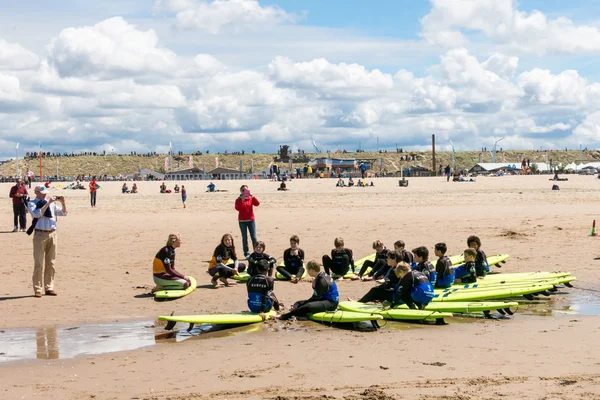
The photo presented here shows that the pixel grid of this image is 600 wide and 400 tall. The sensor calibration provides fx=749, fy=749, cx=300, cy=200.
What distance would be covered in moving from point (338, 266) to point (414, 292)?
391 cm

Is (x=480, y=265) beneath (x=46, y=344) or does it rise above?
above

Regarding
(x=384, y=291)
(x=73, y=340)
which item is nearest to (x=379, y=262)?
(x=384, y=291)

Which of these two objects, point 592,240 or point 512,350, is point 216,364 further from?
point 592,240

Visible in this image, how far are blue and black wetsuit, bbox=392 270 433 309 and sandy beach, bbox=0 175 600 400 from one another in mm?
593

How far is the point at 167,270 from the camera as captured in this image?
1371 cm

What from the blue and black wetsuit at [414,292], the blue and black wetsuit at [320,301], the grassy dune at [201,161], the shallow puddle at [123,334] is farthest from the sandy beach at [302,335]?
the grassy dune at [201,161]

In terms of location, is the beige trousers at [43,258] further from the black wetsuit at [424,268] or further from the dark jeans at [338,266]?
the black wetsuit at [424,268]

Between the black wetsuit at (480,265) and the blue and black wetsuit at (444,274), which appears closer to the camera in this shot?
the blue and black wetsuit at (444,274)

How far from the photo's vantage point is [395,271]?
1198 cm

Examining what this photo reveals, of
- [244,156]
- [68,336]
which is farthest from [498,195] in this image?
[244,156]

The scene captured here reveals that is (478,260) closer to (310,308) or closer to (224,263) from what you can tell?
(310,308)

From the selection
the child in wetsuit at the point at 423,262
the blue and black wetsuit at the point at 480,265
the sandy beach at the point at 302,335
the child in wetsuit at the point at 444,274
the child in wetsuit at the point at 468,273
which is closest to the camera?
the sandy beach at the point at 302,335

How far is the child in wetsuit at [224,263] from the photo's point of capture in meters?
14.7

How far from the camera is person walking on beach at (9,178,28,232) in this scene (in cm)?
2416
